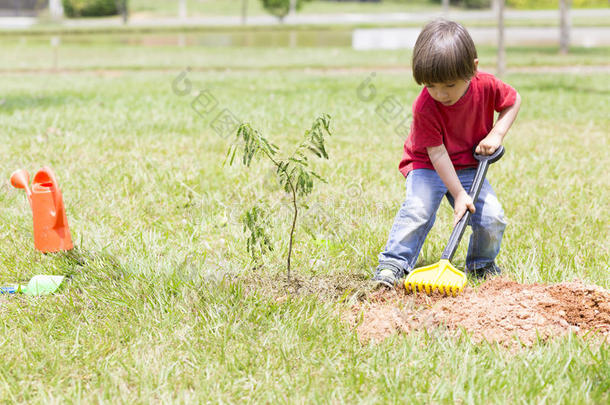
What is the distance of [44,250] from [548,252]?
2214 mm

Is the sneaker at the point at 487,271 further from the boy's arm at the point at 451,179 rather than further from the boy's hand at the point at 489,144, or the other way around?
the boy's hand at the point at 489,144

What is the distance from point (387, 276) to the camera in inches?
101

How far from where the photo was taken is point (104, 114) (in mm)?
6383

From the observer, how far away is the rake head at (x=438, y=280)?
241 cm

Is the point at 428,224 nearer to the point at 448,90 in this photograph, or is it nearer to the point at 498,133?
the point at 498,133

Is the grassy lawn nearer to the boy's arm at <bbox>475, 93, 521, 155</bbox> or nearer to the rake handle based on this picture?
the rake handle

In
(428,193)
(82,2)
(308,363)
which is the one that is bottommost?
(308,363)

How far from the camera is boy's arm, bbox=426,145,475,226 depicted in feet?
8.09

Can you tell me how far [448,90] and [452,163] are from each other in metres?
0.37

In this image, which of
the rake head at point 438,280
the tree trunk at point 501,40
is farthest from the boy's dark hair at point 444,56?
the tree trunk at point 501,40

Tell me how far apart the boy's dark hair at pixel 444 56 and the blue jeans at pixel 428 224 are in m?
0.52

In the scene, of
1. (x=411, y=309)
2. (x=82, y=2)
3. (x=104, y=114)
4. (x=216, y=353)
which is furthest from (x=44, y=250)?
(x=82, y=2)

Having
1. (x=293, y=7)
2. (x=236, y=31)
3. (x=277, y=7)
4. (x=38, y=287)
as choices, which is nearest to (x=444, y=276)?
(x=38, y=287)

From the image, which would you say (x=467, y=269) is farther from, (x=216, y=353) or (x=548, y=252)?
(x=216, y=353)
